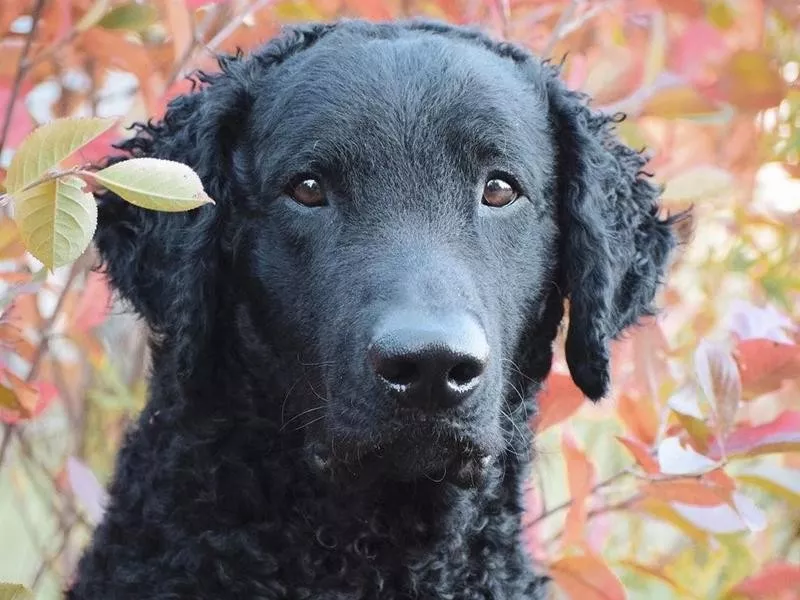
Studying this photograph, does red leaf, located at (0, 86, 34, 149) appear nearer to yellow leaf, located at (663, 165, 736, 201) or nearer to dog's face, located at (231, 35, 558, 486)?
dog's face, located at (231, 35, 558, 486)

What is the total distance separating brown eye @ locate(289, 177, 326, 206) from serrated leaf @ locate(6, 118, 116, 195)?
99cm

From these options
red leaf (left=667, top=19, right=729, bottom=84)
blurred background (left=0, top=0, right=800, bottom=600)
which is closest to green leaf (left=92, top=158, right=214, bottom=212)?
blurred background (left=0, top=0, right=800, bottom=600)

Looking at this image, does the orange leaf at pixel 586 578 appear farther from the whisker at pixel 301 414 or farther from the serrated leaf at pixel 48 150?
the serrated leaf at pixel 48 150

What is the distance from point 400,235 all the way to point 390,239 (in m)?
0.03

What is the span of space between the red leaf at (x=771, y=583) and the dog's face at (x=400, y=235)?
0.98m

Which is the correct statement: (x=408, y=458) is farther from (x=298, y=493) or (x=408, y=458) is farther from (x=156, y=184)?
(x=156, y=184)

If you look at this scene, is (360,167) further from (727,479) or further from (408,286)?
(727,479)

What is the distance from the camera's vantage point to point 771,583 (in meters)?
3.22

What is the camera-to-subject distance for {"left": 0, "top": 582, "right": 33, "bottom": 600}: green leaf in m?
2.11

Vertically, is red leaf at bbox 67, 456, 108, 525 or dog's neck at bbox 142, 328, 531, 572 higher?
dog's neck at bbox 142, 328, 531, 572

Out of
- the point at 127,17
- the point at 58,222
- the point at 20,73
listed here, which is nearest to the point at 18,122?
the point at 20,73

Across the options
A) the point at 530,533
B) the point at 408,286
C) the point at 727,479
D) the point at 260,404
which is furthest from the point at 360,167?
the point at 530,533

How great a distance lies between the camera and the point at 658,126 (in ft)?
16.9

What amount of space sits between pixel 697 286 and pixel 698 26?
1.40 m
